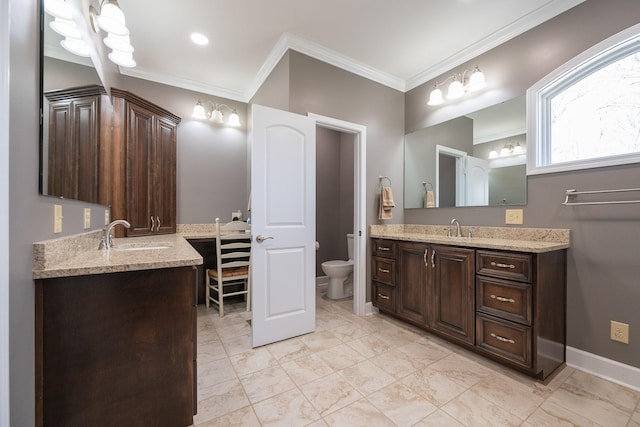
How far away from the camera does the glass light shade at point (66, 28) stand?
1068 mm

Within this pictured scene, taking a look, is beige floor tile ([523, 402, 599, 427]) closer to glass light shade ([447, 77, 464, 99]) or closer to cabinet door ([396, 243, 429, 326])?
cabinet door ([396, 243, 429, 326])

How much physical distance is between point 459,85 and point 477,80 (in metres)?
0.19

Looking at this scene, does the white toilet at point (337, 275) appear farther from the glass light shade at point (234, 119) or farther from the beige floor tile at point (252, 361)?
the glass light shade at point (234, 119)

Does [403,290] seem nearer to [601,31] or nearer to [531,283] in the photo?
[531,283]

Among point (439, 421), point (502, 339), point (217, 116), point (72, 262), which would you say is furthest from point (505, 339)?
point (217, 116)

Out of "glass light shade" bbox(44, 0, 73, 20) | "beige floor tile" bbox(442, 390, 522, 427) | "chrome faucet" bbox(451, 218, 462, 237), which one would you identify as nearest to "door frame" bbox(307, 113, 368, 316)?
"chrome faucet" bbox(451, 218, 462, 237)

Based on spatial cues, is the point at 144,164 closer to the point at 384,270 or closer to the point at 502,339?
the point at 384,270

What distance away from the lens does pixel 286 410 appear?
4.69ft

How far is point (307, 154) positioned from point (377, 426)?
6.60ft

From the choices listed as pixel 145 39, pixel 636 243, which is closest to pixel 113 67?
pixel 145 39

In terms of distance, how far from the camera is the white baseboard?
162 centimetres

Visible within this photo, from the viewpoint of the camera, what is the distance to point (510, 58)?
89.9 inches

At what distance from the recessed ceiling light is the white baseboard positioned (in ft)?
13.4

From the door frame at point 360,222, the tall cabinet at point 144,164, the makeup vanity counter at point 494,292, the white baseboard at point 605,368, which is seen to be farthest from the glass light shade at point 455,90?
the tall cabinet at point 144,164
